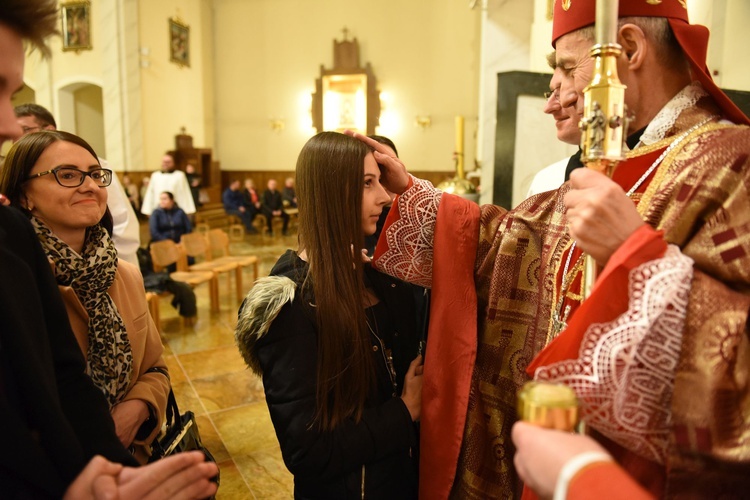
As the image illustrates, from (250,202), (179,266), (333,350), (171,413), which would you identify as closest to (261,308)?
(333,350)

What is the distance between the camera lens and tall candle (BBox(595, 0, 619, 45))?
0.85 meters

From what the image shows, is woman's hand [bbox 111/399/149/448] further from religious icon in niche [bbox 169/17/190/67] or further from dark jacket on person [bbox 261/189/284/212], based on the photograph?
religious icon in niche [bbox 169/17/190/67]

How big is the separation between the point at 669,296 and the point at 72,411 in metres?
1.10

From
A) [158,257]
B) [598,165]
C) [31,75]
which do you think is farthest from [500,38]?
[31,75]

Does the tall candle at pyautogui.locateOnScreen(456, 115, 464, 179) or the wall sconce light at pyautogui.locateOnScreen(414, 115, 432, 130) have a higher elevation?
the wall sconce light at pyautogui.locateOnScreen(414, 115, 432, 130)

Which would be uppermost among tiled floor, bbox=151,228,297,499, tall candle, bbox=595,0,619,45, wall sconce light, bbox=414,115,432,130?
wall sconce light, bbox=414,115,432,130

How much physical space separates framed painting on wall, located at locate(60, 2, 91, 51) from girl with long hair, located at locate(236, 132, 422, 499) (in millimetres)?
13204

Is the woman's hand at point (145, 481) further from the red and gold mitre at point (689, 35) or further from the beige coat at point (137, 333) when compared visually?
the red and gold mitre at point (689, 35)

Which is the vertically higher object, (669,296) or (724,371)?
(669,296)

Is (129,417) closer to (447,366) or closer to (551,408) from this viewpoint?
(447,366)

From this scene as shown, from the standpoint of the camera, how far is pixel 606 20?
33.9 inches

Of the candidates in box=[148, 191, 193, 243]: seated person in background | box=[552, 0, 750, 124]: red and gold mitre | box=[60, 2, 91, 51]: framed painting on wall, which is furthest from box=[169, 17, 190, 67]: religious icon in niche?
box=[552, 0, 750, 124]: red and gold mitre

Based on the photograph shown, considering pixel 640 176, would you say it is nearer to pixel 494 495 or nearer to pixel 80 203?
pixel 494 495

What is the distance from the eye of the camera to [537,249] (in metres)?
1.46
